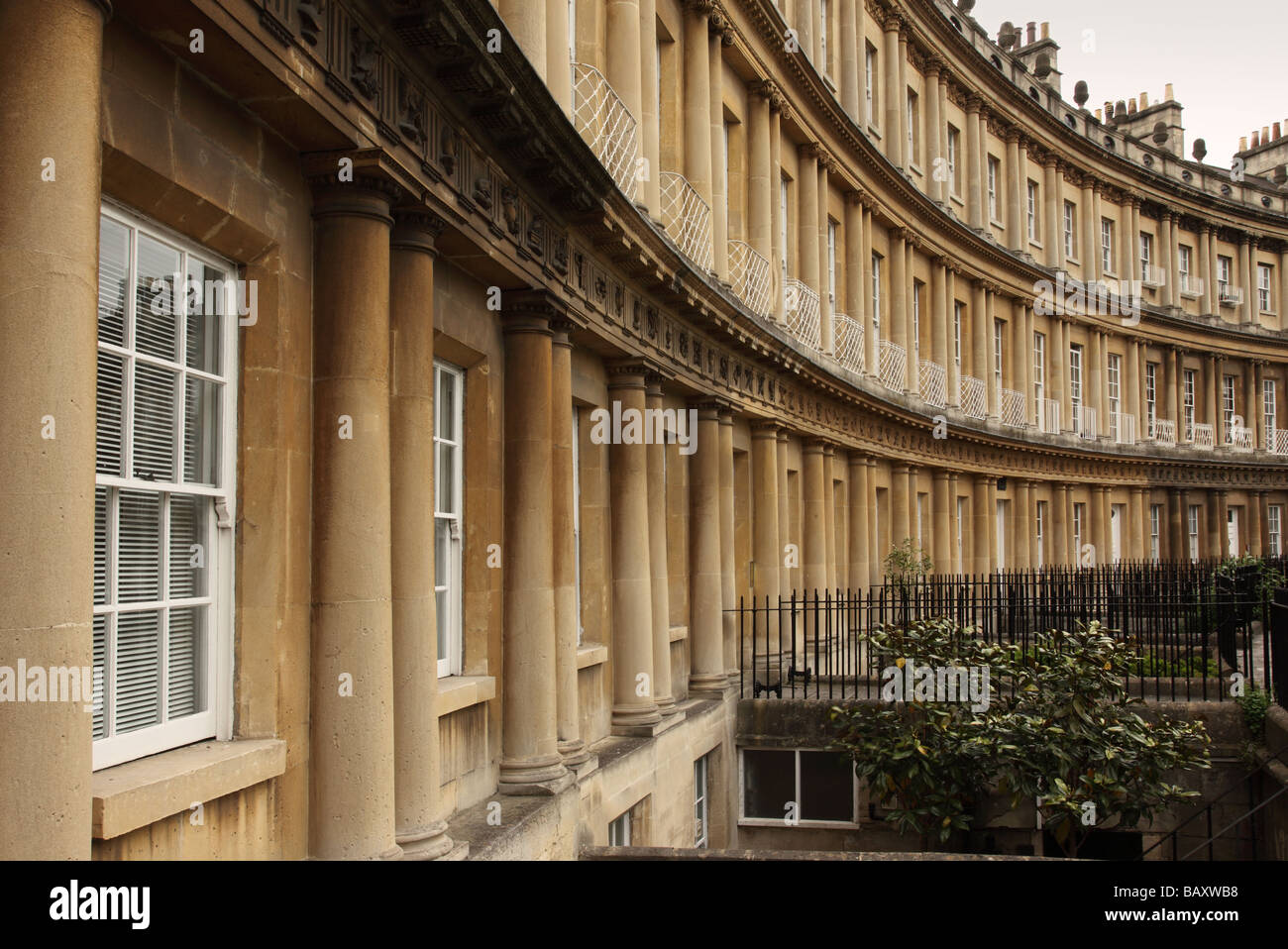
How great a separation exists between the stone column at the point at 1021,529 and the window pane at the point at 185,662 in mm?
27633

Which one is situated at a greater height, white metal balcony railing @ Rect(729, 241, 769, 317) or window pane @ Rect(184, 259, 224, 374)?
white metal balcony railing @ Rect(729, 241, 769, 317)

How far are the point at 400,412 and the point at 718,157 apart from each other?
9.70m

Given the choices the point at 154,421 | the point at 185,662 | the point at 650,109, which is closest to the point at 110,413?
the point at 154,421

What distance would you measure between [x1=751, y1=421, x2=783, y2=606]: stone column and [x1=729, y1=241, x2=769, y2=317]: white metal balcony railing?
1770 mm

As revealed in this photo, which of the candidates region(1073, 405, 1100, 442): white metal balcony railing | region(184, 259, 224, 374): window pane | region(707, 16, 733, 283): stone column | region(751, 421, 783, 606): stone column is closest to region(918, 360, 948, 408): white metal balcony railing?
region(1073, 405, 1100, 442): white metal balcony railing

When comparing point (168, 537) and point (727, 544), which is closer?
point (168, 537)

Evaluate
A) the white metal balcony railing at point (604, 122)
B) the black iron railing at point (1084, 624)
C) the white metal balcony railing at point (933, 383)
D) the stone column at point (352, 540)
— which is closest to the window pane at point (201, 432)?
the stone column at point (352, 540)

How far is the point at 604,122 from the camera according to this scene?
34.4 feet

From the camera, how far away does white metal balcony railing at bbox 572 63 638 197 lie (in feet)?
34.0

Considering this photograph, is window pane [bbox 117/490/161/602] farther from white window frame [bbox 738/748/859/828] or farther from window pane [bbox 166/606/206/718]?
white window frame [bbox 738/748/859/828]

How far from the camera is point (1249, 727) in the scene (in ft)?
38.8

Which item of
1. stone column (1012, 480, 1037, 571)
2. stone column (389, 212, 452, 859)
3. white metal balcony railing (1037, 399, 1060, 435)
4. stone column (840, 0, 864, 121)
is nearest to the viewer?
stone column (389, 212, 452, 859)

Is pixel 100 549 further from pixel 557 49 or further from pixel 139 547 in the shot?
pixel 557 49

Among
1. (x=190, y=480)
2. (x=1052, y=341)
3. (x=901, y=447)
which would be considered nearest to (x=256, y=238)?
(x=190, y=480)
